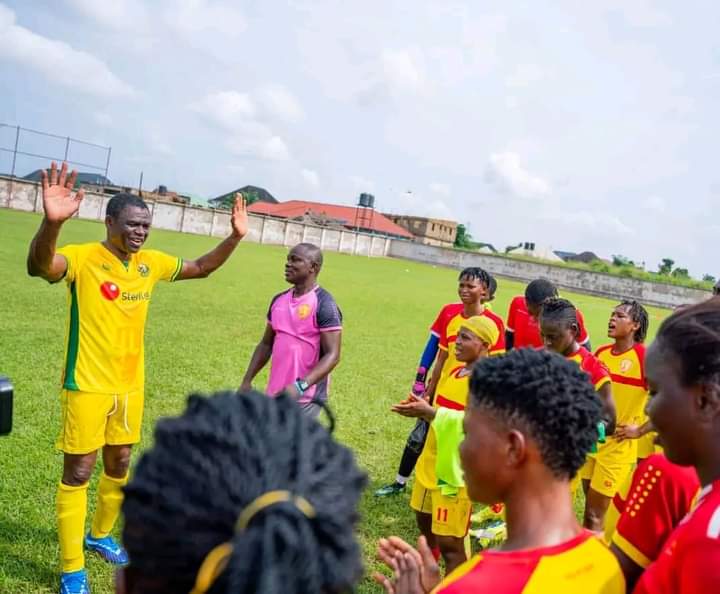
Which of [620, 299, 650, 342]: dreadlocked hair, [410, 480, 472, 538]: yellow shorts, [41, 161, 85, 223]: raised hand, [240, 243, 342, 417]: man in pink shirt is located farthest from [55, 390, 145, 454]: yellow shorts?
[620, 299, 650, 342]: dreadlocked hair

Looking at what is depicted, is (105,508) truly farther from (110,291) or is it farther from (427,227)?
(427,227)

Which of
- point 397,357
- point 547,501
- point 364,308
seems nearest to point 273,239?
point 364,308

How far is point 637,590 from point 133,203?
3.49 meters

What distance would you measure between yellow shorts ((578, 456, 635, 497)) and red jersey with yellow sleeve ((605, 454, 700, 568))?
299 centimetres

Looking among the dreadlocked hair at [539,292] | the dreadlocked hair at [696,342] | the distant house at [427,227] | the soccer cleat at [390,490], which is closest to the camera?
the dreadlocked hair at [696,342]

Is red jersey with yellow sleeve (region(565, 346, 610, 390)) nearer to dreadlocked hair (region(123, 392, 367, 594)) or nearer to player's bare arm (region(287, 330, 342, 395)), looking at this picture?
player's bare arm (region(287, 330, 342, 395))

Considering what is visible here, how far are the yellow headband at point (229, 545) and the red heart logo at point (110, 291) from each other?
3082mm

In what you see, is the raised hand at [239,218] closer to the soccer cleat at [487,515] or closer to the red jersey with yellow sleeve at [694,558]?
the soccer cleat at [487,515]

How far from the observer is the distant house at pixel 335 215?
238ft

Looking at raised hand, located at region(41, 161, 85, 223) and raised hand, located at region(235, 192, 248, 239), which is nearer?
raised hand, located at region(41, 161, 85, 223)

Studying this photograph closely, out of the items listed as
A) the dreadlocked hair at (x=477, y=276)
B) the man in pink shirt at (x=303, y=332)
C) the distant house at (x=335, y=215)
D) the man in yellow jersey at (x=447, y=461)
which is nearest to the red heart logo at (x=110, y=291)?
the man in pink shirt at (x=303, y=332)

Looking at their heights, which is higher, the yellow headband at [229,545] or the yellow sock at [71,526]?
the yellow headband at [229,545]

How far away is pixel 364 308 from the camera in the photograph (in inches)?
717

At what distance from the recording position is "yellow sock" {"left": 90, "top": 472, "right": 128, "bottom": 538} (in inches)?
157
